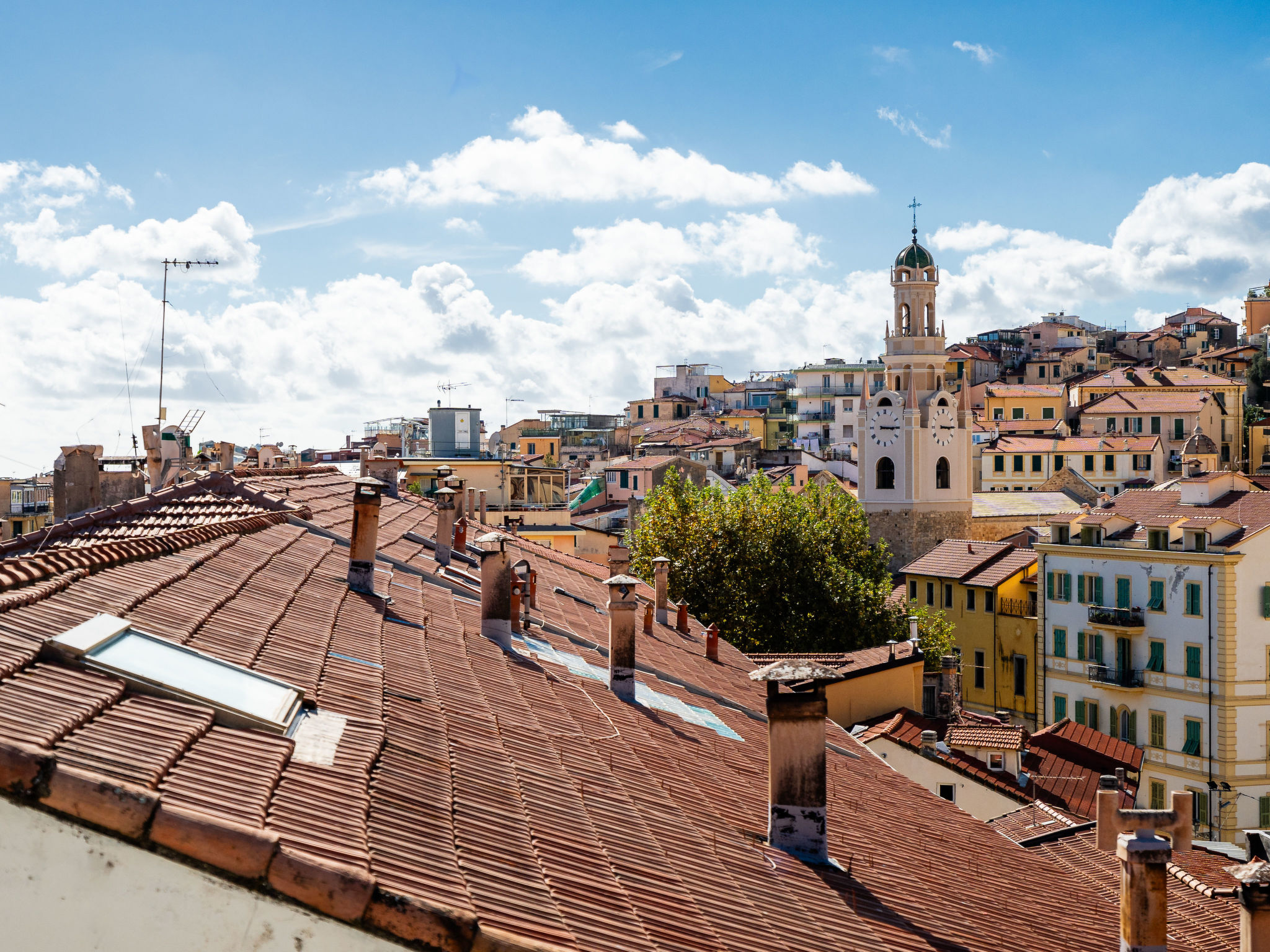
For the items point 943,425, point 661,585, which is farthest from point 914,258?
point 661,585

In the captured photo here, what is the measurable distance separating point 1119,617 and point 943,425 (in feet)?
98.3

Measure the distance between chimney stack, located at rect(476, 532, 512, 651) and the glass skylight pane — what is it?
491 centimetres

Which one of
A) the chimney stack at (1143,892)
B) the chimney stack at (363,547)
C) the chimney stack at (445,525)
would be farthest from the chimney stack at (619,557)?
the chimney stack at (1143,892)

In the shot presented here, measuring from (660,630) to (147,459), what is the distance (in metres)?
7.58

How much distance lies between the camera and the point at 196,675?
5.17 m

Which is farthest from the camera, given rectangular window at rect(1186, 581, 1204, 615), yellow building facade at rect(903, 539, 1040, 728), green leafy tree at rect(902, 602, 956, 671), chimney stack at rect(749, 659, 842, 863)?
yellow building facade at rect(903, 539, 1040, 728)

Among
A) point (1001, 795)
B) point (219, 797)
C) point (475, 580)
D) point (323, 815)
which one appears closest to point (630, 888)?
point (323, 815)

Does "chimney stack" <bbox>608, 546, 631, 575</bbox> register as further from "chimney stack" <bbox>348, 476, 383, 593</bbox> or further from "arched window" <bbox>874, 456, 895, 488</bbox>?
"arched window" <bbox>874, 456, 895, 488</bbox>

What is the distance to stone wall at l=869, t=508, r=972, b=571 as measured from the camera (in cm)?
6341

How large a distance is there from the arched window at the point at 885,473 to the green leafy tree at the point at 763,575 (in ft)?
77.4

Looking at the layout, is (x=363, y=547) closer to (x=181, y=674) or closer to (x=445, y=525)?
(x=181, y=674)

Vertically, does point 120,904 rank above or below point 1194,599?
above

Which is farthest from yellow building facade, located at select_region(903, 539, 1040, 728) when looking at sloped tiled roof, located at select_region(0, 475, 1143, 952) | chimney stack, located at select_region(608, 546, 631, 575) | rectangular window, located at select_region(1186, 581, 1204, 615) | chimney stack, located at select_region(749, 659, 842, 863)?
chimney stack, located at select_region(749, 659, 842, 863)

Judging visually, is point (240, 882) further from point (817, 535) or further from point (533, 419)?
point (533, 419)
